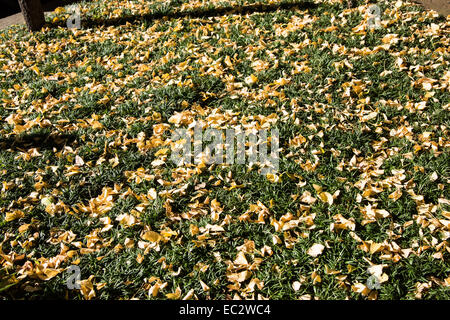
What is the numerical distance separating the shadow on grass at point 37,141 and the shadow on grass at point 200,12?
2.98 metres

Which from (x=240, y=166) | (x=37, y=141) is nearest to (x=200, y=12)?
(x=37, y=141)

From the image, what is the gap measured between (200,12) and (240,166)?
368 cm

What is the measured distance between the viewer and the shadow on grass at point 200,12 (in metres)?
5.45

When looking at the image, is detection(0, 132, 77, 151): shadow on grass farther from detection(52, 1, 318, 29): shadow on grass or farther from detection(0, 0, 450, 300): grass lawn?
detection(52, 1, 318, 29): shadow on grass

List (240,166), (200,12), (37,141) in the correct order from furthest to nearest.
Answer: (200,12) < (37,141) < (240,166)

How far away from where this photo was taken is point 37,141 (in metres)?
3.75

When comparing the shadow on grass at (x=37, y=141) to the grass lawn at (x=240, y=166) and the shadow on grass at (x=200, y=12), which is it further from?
the shadow on grass at (x=200, y=12)

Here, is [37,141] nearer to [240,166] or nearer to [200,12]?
[240,166]

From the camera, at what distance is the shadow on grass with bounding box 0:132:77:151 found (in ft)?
12.1

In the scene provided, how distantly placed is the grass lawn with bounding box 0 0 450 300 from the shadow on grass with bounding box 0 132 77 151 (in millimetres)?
16

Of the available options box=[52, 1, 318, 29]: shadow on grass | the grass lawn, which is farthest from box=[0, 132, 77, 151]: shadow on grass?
box=[52, 1, 318, 29]: shadow on grass

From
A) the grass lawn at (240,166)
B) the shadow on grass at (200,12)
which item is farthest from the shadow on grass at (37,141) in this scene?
the shadow on grass at (200,12)

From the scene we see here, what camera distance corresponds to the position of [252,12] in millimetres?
5531
